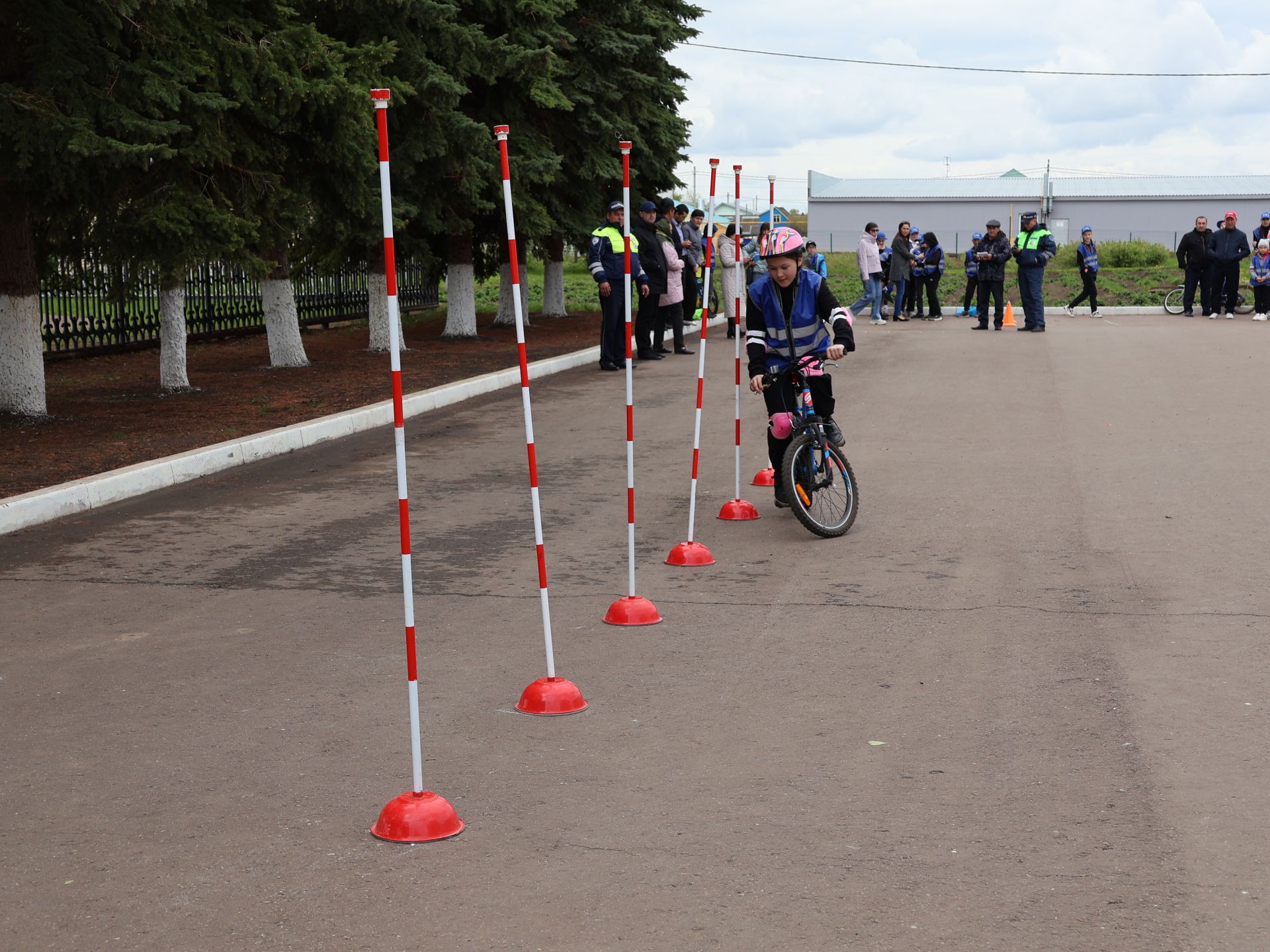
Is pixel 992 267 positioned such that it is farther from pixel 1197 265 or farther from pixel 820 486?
pixel 820 486

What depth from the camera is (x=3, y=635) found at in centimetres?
695

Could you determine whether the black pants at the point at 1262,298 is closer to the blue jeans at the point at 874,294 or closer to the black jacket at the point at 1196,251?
the black jacket at the point at 1196,251

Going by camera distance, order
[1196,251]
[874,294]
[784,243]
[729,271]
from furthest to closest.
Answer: [874,294] < [1196,251] < [729,271] < [784,243]

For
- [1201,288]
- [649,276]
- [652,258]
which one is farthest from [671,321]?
[1201,288]

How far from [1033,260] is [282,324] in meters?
12.5

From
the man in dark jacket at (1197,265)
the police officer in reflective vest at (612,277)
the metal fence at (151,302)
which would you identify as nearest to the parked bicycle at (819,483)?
the metal fence at (151,302)

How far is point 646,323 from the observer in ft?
68.3

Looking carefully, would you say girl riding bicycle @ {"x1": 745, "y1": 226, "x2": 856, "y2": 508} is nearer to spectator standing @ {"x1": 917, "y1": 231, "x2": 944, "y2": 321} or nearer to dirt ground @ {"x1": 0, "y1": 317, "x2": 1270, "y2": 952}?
dirt ground @ {"x1": 0, "y1": 317, "x2": 1270, "y2": 952}

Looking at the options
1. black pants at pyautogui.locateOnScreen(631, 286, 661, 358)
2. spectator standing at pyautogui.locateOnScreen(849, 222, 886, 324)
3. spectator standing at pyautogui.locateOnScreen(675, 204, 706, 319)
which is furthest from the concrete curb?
spectator standing at pyautogui.locateOnScreen(849, 222, 886, 324)

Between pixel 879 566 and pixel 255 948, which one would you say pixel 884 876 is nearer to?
pixel 255 948

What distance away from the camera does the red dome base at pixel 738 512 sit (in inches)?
380

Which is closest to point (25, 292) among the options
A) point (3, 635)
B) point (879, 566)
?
point (3, 635)

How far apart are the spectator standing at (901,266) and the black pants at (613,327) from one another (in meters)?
9.67

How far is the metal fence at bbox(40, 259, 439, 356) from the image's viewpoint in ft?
53.5
